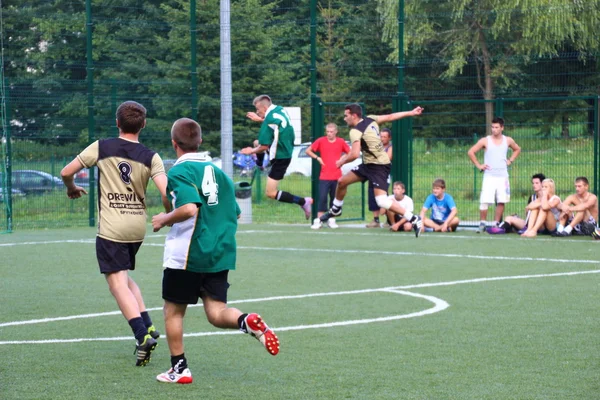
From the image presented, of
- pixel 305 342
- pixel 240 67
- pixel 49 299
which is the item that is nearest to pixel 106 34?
pixel 240 67

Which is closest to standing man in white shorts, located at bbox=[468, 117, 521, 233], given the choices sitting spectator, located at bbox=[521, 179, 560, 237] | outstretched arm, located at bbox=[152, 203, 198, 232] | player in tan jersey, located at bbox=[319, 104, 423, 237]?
sitting spectator, located at bbox=[521, 179, 560, 237]

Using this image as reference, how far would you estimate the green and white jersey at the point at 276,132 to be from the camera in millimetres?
15445

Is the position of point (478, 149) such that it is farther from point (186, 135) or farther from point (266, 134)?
point (186, 135)

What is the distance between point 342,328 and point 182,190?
256cm

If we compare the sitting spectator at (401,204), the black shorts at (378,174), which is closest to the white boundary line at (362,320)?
the black shorts at (378,174)

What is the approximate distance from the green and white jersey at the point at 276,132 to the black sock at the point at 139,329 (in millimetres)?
8657

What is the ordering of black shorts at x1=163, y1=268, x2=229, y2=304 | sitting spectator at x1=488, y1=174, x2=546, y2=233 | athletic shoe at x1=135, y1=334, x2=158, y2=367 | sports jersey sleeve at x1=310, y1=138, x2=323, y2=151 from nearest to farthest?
black shorts at x1=163, y1=268, x2=229, y2=304
athletic shoe at x1=135, y1=334, x2=158, y2=367
sitting spectator at x1=488, y1=174, x2=546, y2=233
sports jersey sleeve at x1=310, y1=138, x2=323, y2=151

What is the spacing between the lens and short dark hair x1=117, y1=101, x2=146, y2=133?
712cm

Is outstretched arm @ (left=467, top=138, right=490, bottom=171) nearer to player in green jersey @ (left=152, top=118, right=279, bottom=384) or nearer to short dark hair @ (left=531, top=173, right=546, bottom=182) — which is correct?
short dark hair @ (left=531, top=173, right=546, bottom=182)

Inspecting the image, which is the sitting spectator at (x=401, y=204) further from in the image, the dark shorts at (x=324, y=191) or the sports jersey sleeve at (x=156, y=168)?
the sports jersey sleeve at (x=156, y=168)

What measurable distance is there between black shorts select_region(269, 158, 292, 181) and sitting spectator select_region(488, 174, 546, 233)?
11.9 feet

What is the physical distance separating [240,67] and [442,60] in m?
4.07

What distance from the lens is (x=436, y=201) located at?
1717cm

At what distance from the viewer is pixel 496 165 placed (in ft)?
56.2
